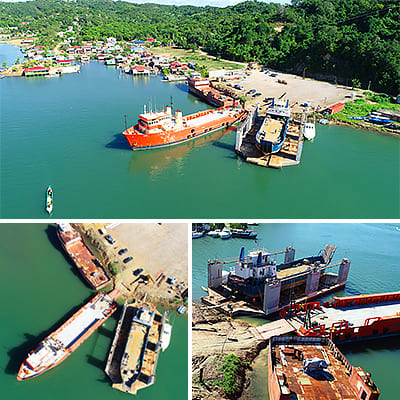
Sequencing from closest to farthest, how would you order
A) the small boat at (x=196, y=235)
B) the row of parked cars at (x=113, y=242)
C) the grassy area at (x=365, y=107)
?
the row of parked cars at (x=113, y=242)
the small boat at (x=196, y=235)
the grassy area at (x=365, y=107)

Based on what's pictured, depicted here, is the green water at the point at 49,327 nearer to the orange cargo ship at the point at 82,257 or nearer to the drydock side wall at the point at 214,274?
the orange cargo ship at the point at 82,257

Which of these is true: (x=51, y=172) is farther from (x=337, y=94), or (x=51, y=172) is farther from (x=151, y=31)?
(x=151, y=31)

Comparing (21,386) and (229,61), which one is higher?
(229,61)

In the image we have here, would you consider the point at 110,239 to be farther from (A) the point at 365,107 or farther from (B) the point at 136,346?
(A) the point at 365,107

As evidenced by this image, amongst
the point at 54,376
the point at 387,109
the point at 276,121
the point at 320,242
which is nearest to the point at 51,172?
the point at 54,376

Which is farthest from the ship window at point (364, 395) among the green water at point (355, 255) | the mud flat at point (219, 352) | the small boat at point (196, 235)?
the small boat at point (196, 235)

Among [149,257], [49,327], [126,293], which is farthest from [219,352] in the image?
[49,327]
